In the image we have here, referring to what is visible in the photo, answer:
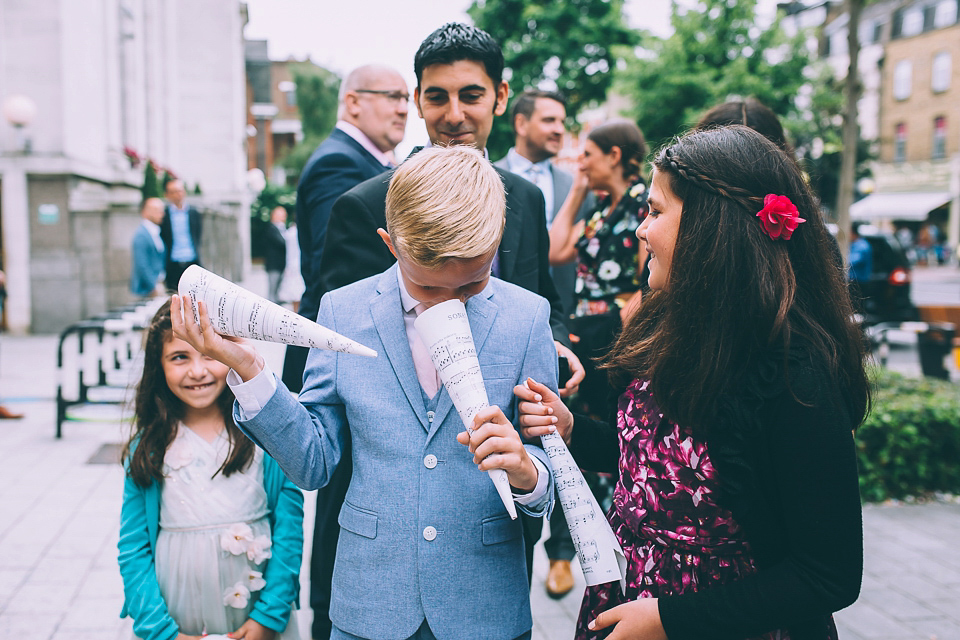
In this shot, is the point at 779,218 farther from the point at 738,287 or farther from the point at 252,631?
the point at 252,631

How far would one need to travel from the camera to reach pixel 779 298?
157 cm

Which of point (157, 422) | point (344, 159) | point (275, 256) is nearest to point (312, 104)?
point (275, 256)

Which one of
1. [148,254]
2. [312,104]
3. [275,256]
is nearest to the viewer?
[148,254]

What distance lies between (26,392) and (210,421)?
7206 mm

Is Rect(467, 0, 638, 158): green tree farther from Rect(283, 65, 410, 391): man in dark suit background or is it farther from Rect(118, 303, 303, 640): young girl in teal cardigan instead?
Rect(118, 303, 303, 640): young girl in teal cardigan

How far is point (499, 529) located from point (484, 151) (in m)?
1.32

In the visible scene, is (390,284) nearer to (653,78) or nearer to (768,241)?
(768,241)

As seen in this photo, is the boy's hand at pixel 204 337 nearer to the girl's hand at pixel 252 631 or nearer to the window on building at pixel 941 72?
the girl's hand at pixel 252 631

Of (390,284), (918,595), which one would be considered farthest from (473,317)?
(918,595)

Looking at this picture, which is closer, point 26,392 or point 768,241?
point 768,241

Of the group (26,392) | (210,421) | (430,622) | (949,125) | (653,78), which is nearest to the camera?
(430,622)

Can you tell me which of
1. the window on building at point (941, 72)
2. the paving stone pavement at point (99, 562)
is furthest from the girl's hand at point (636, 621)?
the window on building at point (941, 72)

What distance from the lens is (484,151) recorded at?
2.57 m

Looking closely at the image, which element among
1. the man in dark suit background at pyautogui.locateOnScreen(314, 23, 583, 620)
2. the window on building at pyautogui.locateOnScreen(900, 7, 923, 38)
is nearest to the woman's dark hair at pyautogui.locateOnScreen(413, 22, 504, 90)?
the man in dark suit background at pyautogui.locateOnScreen(314, 23, 583, 620)
